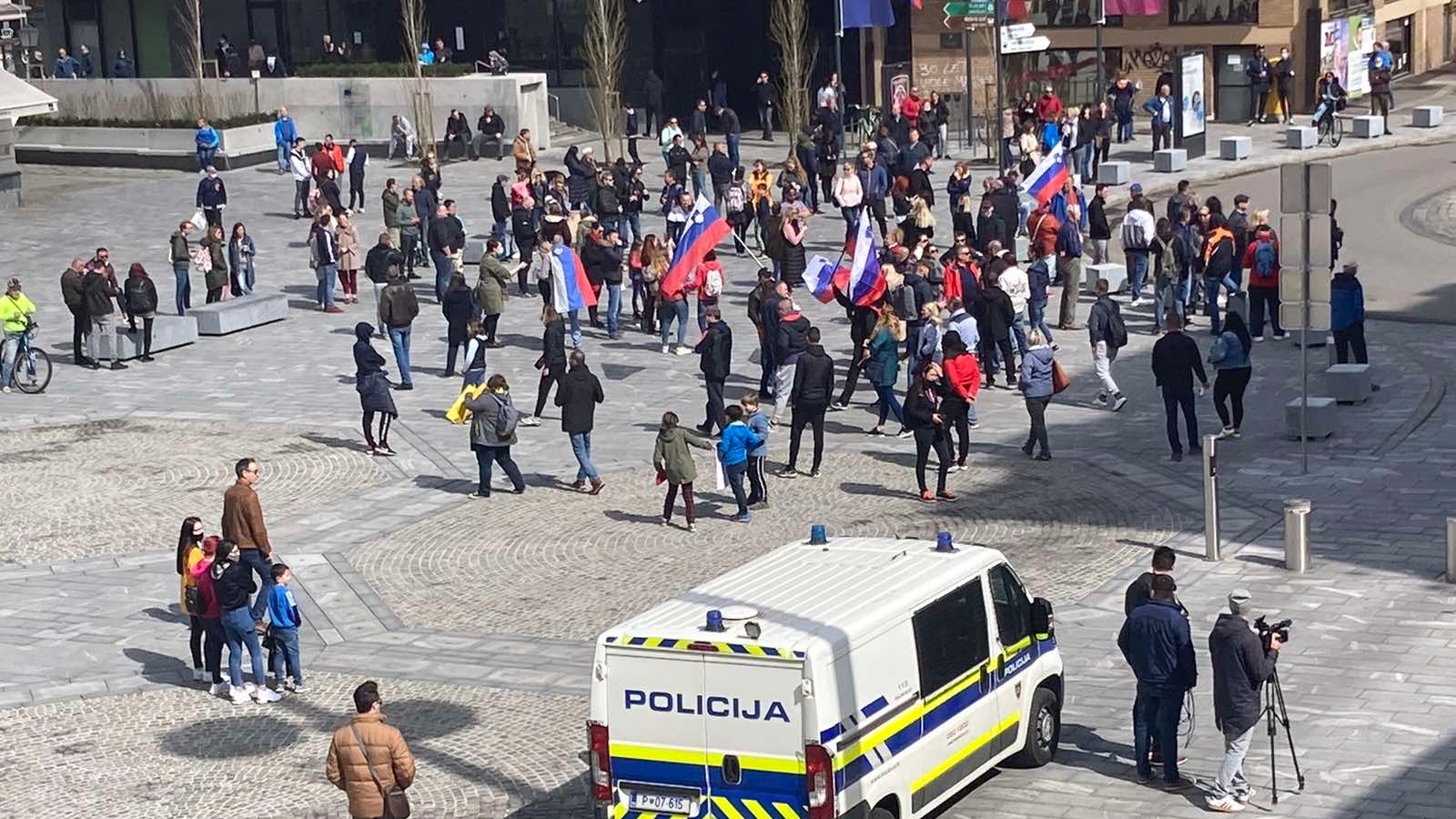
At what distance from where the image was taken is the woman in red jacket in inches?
913

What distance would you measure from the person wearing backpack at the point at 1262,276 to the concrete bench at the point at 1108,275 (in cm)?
374

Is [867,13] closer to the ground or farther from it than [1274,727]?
farther from it

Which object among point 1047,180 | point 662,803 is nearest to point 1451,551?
point 662,803

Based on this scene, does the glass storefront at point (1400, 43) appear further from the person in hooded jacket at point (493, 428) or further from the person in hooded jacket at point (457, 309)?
the person in hooded jacket at point (493, 428)

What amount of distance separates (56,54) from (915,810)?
58109mm

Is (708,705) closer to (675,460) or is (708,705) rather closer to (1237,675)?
(1237,675)

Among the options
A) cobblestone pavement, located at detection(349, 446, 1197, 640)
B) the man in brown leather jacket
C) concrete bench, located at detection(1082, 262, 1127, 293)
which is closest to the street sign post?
cobblestone pavement, located at detection(349, 446, 1197, 640)

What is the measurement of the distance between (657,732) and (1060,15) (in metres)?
45.9

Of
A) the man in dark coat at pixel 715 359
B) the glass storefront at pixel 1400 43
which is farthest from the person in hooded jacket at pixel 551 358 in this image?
the glass storefront at pixel 1400 43

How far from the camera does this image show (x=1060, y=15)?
55812 millimetres

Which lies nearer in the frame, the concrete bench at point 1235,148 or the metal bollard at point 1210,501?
the metal bollard at point 1210,501

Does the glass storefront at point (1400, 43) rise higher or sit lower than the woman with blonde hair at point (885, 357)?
higher

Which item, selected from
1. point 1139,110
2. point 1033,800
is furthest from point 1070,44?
point 1033,800

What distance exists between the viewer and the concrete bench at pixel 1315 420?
23906mm
